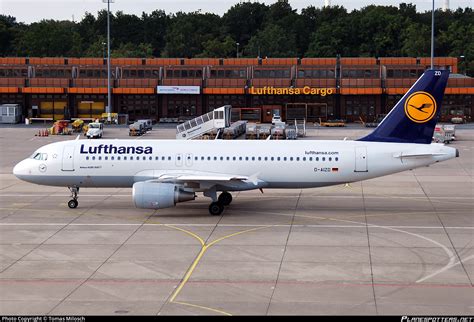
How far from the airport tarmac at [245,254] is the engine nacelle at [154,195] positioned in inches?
37.6

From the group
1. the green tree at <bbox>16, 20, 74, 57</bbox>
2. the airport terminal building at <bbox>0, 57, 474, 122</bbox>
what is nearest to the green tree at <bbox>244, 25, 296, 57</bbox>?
the green tree at <bbox>16, 20, 74, 57</bbox>

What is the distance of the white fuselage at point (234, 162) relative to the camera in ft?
137

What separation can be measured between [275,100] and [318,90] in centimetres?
644

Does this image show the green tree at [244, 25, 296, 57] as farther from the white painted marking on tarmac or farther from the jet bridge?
the white painted marking on tarmac

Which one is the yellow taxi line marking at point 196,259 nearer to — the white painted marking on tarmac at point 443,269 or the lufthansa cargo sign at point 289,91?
the white painted marking on tarmac at point 443,269

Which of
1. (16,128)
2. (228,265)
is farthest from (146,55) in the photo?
(228,265)

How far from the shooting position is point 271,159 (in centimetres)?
4206

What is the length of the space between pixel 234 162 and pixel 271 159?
198 cm

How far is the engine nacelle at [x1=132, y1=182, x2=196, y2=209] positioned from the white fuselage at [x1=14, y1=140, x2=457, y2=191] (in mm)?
2115

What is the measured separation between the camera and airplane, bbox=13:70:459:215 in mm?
41594

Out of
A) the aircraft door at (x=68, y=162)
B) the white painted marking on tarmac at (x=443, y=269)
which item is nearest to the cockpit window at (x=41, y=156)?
the aircraft door at (x=68, y=162)

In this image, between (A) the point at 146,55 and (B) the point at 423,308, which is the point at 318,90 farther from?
(B) the point at 423,308

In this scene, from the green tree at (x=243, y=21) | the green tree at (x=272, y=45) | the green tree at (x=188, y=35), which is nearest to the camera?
the green tree at (x=272, y=45)

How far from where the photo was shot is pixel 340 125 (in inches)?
4003
